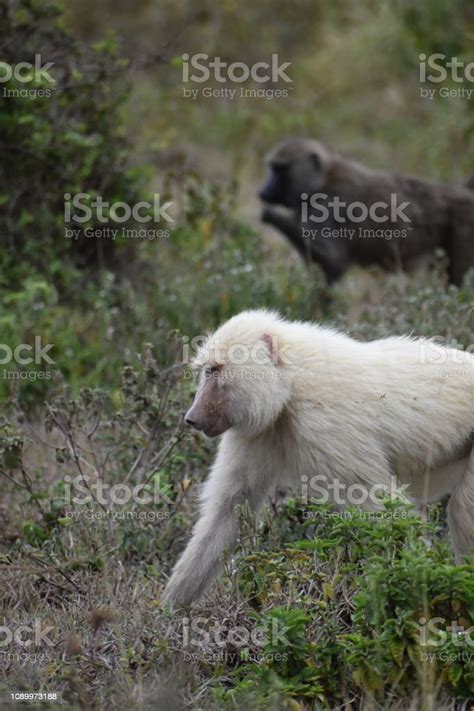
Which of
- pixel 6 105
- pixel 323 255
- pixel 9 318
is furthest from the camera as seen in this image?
pixel 323 255

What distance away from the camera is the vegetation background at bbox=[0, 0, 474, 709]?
332 cm

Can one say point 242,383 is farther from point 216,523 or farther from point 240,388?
point 216,523

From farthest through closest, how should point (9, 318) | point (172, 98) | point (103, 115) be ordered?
point (172, 98), point (103, 115), point (9, 318)

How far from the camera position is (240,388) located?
3928 mm

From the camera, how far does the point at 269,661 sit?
3373 mm

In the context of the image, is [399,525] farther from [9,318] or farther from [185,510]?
[9,318]

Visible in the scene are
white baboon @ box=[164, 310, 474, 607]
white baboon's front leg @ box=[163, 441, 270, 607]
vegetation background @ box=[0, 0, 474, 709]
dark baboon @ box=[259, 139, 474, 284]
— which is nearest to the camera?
vegetation background @ box=[0, 0, 474, 709]

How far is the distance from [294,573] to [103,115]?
14.6 ft

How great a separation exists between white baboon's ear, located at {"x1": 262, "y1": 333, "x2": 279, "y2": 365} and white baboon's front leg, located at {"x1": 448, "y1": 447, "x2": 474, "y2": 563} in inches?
33.1

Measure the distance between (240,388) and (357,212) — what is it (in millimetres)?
4982

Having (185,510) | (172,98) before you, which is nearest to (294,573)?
(185,510)

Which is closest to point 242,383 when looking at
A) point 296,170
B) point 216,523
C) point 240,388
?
point 240,388

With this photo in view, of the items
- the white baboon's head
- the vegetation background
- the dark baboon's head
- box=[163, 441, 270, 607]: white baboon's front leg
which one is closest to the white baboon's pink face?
the white baboon's head

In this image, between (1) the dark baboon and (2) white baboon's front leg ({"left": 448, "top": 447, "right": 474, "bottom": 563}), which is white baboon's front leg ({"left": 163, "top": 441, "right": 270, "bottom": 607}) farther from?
(1) the dark baboon
